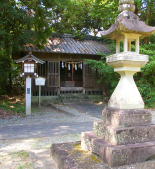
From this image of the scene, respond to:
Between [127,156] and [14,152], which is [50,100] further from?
[127,156]

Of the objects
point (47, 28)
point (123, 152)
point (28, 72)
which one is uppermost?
point (47, 28)

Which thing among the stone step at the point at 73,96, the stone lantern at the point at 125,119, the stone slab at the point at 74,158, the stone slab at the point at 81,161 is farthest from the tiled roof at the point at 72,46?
the stone slab at the point at 81,161

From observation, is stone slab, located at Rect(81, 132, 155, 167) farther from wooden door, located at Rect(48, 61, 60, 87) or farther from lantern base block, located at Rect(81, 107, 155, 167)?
wooden door, located at Rect(48, 61, 60, 87)

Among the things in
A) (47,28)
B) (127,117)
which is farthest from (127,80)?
(47,28)

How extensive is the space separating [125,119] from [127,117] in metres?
0.06

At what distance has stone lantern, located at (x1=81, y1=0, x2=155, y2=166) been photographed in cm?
295

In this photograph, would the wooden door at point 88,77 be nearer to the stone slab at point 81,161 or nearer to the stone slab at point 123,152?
the stone slab at point 81,161

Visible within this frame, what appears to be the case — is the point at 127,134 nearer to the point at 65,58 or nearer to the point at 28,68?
the point at 28,68

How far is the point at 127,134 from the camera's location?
3088 mm

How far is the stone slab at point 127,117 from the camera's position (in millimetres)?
3186

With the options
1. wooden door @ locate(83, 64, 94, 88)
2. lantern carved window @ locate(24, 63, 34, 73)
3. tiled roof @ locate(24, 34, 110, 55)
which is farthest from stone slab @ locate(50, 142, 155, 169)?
wooden door @ locate(83, 64, 94, 88)

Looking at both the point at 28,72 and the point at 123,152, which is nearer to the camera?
the point at 123,152

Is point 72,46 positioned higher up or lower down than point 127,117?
higher up

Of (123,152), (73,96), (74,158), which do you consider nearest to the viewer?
(123,152)
